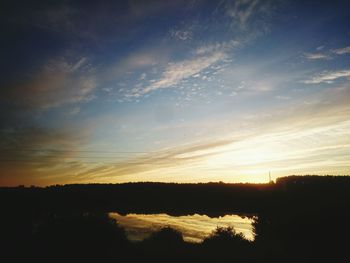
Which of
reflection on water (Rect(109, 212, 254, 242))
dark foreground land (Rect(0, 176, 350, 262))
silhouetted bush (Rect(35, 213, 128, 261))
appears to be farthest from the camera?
reflection on water (Rect(109, 212, 254, 242))

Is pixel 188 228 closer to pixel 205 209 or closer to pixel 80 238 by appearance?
pixel 80 238

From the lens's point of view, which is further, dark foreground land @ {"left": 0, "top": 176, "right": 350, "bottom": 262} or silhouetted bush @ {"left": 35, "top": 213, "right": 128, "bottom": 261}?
silhouetted bush @ {"left": 35, "top": 213, "right": 128, "bottom": 261}

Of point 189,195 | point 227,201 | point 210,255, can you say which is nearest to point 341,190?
point 227,201

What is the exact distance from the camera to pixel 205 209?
912cm

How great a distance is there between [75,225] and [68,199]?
7092 mm

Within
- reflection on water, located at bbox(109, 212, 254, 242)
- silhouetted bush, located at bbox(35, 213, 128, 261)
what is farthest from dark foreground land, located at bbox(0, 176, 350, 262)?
reflection on water, located at bbox(109, 212, 254, 242)

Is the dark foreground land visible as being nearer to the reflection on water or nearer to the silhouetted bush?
the silhouetted bush

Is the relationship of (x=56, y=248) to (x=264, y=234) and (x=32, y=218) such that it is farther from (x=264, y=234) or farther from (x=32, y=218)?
(x=264, y=234)

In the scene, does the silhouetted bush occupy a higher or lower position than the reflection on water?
higher

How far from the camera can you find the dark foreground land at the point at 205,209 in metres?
7.98

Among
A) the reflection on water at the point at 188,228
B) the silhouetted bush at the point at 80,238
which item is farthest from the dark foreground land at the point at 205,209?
the reflection on water at the point at 188,228

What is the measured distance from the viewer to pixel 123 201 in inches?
332

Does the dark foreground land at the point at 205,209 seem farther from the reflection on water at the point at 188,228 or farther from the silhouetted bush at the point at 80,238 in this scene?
the reflection on water at the point at 188,228

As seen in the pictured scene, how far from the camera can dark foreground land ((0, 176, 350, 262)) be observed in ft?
26.2
